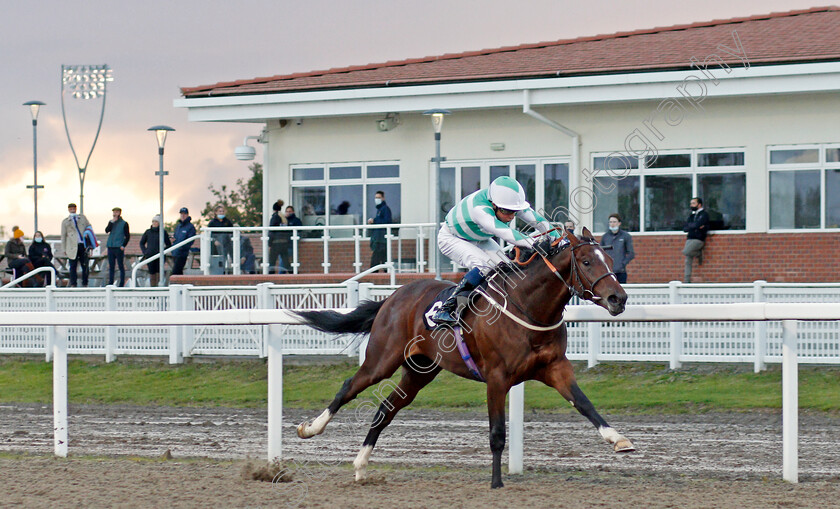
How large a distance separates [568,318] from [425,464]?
1.67m

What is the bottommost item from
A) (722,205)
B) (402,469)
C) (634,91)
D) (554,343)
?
(402,469)

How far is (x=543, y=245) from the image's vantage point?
6.42 meters

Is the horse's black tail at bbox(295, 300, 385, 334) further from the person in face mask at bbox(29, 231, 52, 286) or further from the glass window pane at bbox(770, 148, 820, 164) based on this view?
the person in face mask at bbox(29, 231, 52, 286)

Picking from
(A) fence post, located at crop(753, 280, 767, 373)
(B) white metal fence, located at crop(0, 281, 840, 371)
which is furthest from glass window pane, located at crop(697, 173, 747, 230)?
(A) fence post, located at crop(753, 280, 767, 373)

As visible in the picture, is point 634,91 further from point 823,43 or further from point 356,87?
point 356,87

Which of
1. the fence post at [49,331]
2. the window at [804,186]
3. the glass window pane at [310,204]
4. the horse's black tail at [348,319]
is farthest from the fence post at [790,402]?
the glass window pane at [310,204]

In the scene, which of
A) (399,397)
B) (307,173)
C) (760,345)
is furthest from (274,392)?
(307,173)

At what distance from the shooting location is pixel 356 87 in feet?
66.5

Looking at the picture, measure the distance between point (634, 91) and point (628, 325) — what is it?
6009 mm

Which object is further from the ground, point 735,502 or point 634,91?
point 634,91

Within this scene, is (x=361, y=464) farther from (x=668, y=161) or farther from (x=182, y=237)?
(x=182, y=237)

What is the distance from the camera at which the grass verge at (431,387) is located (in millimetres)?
11555

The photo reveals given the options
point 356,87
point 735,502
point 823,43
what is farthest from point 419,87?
point 735,502

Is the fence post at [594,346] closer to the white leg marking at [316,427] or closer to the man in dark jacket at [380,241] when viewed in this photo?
the man in dark jacket at [380,241]
